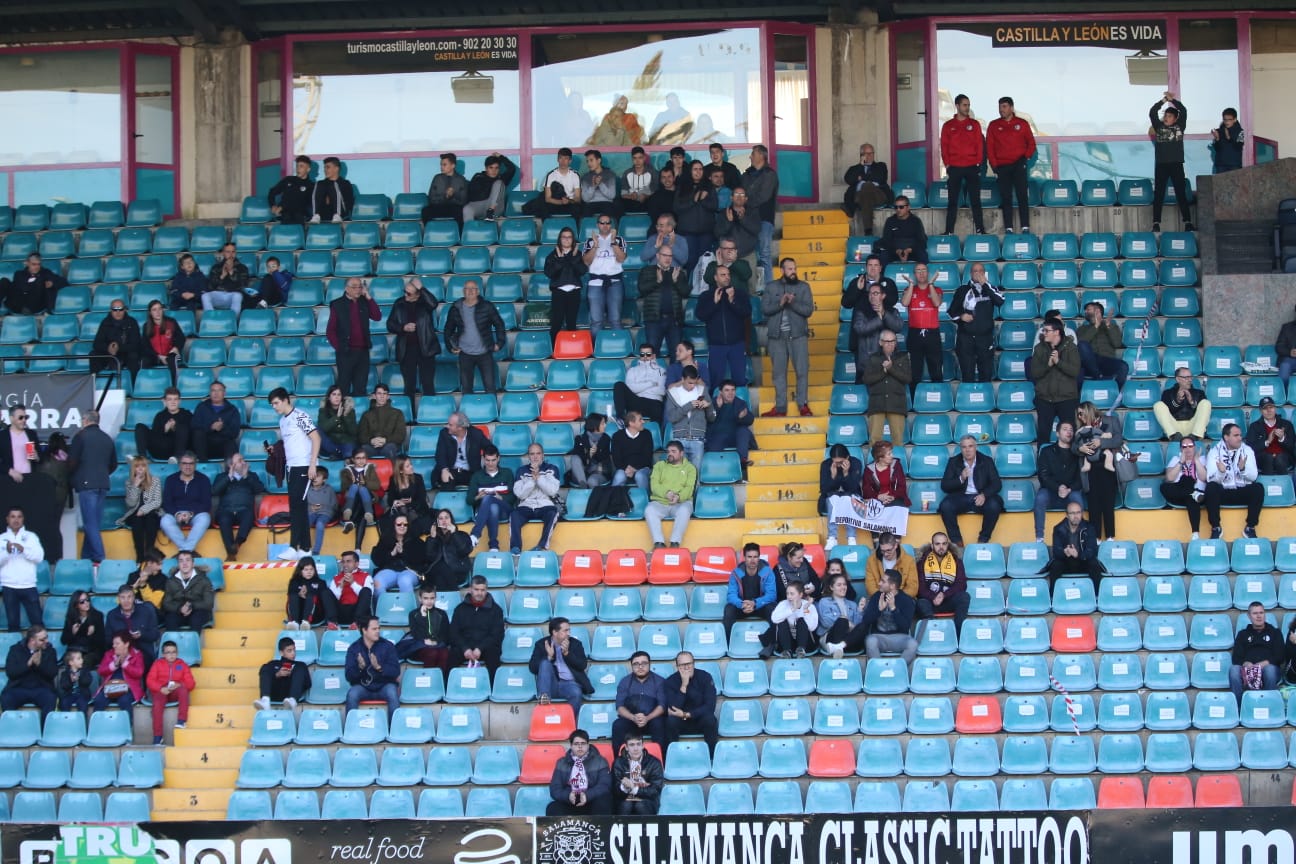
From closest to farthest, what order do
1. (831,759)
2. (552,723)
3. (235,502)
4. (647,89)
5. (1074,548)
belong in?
1. (831,759)
2. (552,723)
3. (1074,548)
4. (235,502)
5. (647,89)

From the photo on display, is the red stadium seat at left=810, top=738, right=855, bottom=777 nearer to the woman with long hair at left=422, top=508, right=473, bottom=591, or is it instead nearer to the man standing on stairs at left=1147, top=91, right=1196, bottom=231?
the woman with long hair at left=422, top=508, right=473, bottom=591

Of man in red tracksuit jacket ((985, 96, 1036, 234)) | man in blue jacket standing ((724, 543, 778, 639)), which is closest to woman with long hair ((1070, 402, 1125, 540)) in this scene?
man in blue jacket standing ((724, 543, 778, 639))

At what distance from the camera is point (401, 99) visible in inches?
1016

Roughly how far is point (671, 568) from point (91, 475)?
221 inches

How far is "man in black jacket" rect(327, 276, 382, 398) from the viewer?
21.2 meters

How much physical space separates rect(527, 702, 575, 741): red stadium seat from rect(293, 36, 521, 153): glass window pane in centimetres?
1020

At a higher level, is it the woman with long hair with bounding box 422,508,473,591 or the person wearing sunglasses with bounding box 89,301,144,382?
the person wearing sunglasses with bounding box 89,301,144,382

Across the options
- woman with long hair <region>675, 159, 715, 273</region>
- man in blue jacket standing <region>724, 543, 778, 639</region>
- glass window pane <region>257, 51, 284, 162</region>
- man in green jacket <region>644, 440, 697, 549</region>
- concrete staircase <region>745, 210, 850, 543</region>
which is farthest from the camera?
glass window pane <region>257, 51, 284, 162</region>

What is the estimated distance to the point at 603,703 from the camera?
17328mm

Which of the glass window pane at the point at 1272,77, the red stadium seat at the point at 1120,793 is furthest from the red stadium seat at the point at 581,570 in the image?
the glass window pane at the point at 1272,77

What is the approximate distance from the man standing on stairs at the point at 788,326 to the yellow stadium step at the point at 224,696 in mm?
6093

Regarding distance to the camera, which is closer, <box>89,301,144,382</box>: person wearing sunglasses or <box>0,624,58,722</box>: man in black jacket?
<box>0,624,58,722</box>: man in black jacket

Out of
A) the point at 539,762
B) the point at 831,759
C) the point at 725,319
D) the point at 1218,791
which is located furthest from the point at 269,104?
the point at 1218,791

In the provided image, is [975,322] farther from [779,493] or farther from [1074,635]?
[1074,635]
